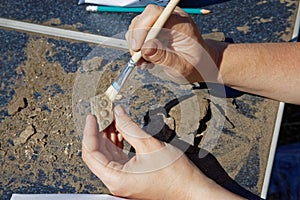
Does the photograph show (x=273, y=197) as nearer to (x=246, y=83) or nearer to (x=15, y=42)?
(x=246, y=83)

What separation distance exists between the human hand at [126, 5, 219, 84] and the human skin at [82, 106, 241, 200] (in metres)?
0.13

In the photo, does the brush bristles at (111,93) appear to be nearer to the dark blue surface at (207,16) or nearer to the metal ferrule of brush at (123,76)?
the metal ferrule of brush at (123,76)

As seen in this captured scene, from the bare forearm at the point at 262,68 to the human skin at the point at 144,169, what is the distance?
8.6 inches

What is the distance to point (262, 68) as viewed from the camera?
3.54ft

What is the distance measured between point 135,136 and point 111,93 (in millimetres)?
108

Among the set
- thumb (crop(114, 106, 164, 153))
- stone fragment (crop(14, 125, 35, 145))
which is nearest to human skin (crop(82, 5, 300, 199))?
thumb (crop(114, 106, 164, 153))

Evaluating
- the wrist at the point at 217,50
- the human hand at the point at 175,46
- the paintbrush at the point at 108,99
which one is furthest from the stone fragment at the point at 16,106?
the wrist at the point at 217,50

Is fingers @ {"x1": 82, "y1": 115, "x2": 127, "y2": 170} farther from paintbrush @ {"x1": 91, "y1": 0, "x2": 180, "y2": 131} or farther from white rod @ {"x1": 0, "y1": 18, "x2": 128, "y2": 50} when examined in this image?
white rod @ {"x1": 0, "y1": 18, "x2": 128, "y2": 50}

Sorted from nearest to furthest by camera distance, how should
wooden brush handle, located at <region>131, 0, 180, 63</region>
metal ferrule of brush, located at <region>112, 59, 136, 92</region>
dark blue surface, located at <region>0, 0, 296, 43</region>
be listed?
1. wooden brush handle, located at <region>131, 0, 180, 63</region>
2. metal ferrule of brush, located at <region>112, 59, 136, 92</region>
3. dark blue surface, located at <region>0, 0, 296, 43</region>

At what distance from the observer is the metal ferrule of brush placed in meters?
1.03

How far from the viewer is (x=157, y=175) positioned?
3.19ft

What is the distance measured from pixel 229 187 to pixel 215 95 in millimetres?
201

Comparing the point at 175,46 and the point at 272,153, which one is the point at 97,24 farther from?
the point at 272,153

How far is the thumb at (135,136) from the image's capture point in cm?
96
